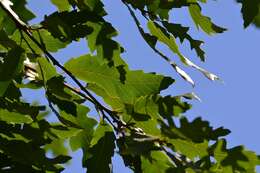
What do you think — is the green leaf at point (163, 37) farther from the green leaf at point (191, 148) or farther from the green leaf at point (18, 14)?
the green leaf at point (191, 148)

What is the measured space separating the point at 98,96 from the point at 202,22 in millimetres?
481

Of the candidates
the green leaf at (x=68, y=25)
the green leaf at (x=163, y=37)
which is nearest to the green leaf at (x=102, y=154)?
the green leaf at (x=68, y=25)

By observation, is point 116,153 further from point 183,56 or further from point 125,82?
point 183,56

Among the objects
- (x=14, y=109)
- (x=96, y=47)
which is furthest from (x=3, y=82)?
(x=96, y=47)

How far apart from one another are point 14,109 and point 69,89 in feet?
0.66

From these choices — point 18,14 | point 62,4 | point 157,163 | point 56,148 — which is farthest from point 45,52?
point 56,148

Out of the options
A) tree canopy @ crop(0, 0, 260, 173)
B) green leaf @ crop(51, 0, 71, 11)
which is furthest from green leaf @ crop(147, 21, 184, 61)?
green leaf @ crop(51, 0, 71, 11)

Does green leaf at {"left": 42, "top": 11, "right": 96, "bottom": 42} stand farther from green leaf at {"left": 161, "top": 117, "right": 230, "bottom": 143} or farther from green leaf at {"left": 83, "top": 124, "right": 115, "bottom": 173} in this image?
green leaf at {"left": 161, "top": 117, "right": 230, "bottom": 143}

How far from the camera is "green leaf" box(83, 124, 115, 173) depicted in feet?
5.95

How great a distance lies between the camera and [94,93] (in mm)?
2062

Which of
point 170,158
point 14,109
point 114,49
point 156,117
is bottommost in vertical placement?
point 170,158

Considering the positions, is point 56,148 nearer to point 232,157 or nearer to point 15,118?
point 15,118

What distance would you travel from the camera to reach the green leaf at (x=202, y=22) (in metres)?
2.21

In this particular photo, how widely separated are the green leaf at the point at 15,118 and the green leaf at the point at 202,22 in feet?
2.40
